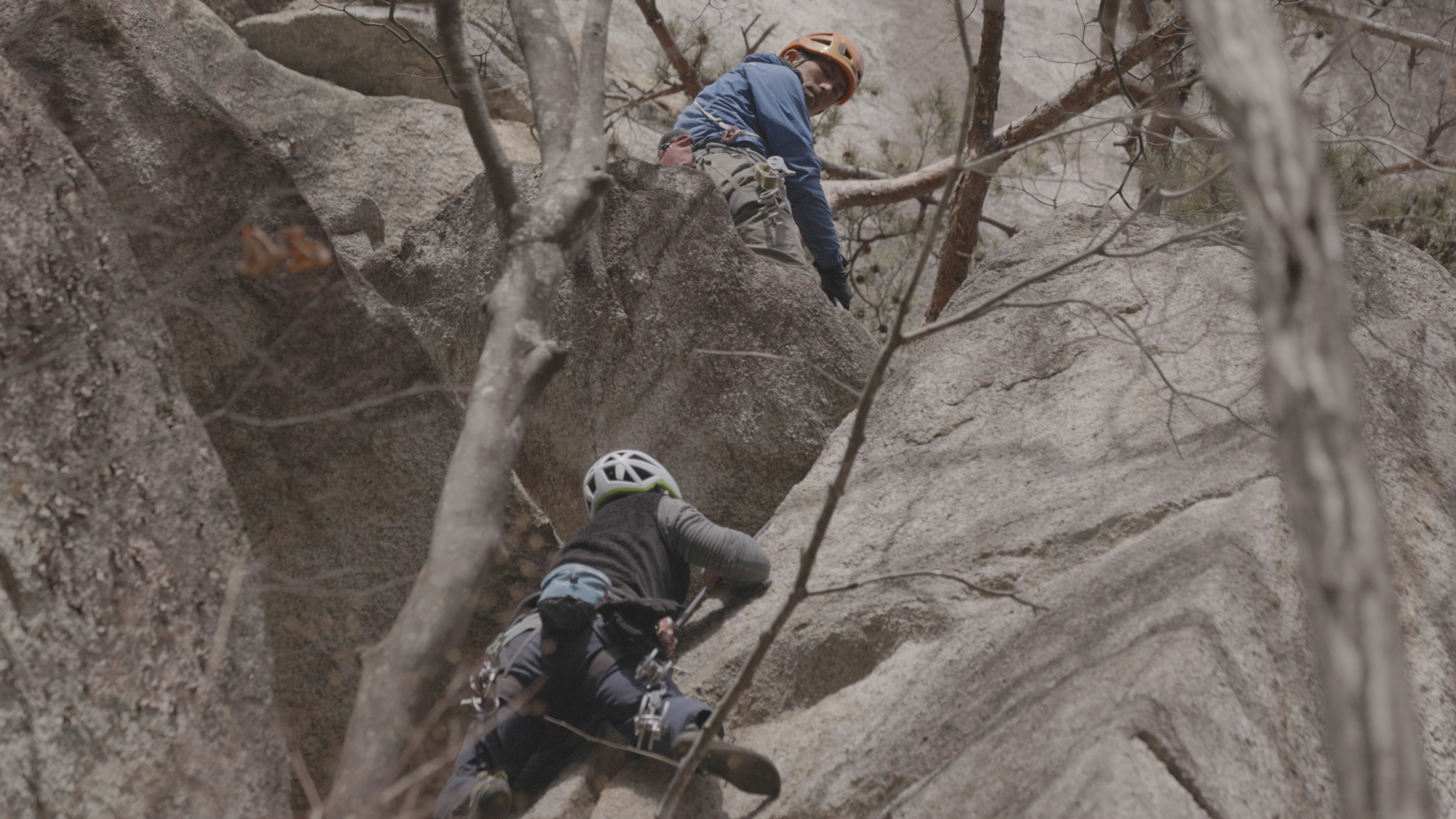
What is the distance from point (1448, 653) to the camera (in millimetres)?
2893

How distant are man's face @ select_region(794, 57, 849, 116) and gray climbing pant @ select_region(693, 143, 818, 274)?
0.82 metres

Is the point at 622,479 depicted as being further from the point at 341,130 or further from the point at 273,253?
the point at 341,130

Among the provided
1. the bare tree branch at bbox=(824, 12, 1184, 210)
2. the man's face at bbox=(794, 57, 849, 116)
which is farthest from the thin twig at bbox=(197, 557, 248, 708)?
the man's face at bbox=(794, 57, 849, 116)

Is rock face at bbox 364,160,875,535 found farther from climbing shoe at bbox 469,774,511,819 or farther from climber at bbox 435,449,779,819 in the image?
climbing shoe at bbox 469,774,511,819

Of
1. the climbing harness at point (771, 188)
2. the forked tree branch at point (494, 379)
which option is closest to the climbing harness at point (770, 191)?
the climbing harness at point (771, 188)

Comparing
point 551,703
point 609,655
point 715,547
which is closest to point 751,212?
point 715,547

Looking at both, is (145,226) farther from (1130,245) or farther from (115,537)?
(1130,245)

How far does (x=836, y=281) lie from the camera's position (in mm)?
5863

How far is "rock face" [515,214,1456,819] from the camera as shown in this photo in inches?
96.0

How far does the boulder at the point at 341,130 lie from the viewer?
736cm

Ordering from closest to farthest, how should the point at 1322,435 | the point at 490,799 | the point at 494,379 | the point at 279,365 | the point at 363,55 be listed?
the point at 1322,435, the point at 494,379, the point at 490,799, the point at 279,365, the point at 363,55

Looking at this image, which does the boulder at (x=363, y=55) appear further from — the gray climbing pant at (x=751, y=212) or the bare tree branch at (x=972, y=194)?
the bare tree branch at (x=972, y=194)

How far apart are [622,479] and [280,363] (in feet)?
3.93

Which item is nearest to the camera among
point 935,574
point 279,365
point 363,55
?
point 935,574
